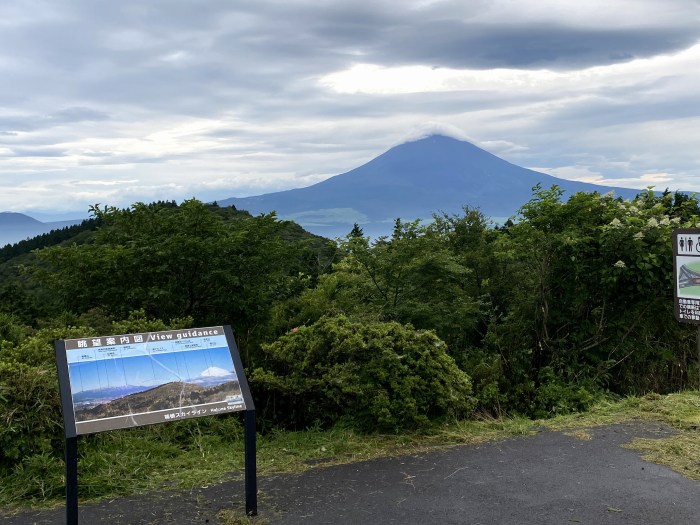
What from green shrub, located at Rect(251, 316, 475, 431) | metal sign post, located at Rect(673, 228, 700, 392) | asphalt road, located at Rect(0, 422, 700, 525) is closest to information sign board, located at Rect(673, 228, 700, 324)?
metal sign post, located at Rect(673, 228, 700, 392)

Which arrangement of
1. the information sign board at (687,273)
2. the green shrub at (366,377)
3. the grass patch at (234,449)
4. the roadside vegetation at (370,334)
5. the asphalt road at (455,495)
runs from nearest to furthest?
the asphalt road at (455,495) < the grass patch at (234,449) < the roadside vegetation at (370,334) < the information sign board at (687,273) < the green shrub at (366,377)

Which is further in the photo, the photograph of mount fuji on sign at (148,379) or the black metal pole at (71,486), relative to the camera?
the photograph of mount fuji on sign at (148,379)

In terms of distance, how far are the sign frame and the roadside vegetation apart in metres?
0.88

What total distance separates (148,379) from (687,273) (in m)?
4.47

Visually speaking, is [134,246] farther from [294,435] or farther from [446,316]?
[446,316]

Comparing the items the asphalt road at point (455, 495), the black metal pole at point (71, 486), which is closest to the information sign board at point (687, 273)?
the asphalt road at point (455, 495)

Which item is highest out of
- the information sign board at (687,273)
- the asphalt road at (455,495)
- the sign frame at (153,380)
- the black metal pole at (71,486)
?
the information sign board at (687,273)

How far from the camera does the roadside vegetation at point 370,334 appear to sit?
5512 mm

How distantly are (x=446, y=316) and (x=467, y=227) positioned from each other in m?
4.17

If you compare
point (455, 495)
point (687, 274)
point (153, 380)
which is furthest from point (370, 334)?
point (687, 274)

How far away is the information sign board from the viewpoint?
18.6ft

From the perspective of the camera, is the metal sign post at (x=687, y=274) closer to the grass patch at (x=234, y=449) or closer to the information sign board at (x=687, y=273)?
the information sign board at (x=687, y=273)

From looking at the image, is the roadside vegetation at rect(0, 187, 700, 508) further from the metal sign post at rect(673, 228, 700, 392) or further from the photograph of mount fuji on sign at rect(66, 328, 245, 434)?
the metal sign post at rect(673, 228, 700, 392)

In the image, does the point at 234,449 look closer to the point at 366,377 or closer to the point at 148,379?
the point at 366,377
